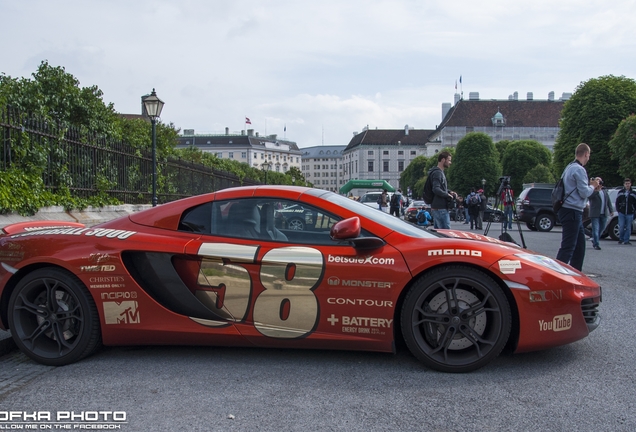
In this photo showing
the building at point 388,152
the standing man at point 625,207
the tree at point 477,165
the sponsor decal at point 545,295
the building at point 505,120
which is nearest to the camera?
the sponsor decal at point 545,295

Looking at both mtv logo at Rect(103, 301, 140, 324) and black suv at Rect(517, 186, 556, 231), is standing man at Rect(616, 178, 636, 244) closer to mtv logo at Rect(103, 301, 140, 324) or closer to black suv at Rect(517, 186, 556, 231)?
black suv at Rect(517, 186, 556, 231)

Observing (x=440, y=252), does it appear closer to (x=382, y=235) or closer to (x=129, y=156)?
(x=382, y=235)

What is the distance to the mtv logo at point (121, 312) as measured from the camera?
4090 millimetres

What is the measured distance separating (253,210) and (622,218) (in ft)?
46.0

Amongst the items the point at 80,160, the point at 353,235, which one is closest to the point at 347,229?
the point at 353,235

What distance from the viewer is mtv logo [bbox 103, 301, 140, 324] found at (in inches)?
161

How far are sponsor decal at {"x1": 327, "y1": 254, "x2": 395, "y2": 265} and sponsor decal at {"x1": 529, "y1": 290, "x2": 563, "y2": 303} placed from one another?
0.94m

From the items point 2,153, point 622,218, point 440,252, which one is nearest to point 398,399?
point 440,252

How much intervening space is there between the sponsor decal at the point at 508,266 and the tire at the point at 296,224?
140 centimetres

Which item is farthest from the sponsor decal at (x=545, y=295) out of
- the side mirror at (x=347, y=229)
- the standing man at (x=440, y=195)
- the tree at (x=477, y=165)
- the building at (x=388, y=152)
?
the building at (x=388, y=152)

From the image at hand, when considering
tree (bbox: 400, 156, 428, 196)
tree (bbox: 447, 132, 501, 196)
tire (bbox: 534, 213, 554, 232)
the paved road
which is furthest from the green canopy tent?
the paved road

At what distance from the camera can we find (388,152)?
519 ft

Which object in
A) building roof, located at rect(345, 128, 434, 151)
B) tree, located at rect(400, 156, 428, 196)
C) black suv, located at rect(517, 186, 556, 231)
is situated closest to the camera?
black suv, located at rect(517, 186, 556, 231)

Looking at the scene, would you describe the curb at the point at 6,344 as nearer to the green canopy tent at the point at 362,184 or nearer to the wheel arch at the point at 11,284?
the wheel arch at the point at 11,284
